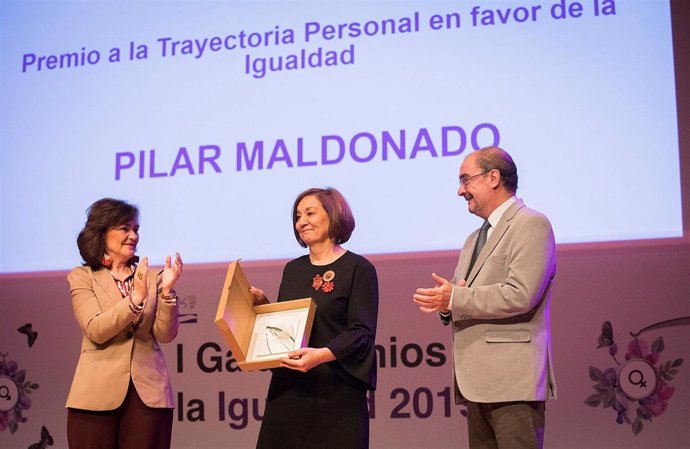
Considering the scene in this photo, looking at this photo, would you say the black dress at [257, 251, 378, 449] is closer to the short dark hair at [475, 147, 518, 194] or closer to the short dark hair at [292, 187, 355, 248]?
the short dark hair at [292, 187, 355, 248]

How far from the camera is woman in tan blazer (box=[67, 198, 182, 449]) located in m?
2.77

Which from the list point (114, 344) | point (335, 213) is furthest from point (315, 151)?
point (114, 344)

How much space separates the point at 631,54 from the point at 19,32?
136 inches

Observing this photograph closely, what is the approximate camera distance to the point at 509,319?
2.52m

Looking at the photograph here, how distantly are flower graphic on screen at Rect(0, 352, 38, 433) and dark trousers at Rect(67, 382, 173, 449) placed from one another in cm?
208

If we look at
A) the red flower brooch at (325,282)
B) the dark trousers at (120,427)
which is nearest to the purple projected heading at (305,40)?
the red flower brooch at (325,282)

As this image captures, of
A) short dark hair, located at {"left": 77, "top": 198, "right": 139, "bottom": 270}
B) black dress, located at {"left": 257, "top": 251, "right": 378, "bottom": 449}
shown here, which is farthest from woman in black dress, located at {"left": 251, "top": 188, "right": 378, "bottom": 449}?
short dark hair, located at {"left": 77, "top": 198, "right": 139, "bottom": 270}

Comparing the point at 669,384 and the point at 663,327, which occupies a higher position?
the point at 663,327

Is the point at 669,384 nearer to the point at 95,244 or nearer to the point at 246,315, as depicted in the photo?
the point at 246,315

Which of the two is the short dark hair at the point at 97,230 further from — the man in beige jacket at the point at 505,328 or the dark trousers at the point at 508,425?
the dark trousers at the point at 508,425

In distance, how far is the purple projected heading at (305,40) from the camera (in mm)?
4035

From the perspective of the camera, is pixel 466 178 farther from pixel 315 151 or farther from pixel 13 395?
pixel 13 395

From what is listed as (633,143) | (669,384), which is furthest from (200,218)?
(669,384)

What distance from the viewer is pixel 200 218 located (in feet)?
14.0
